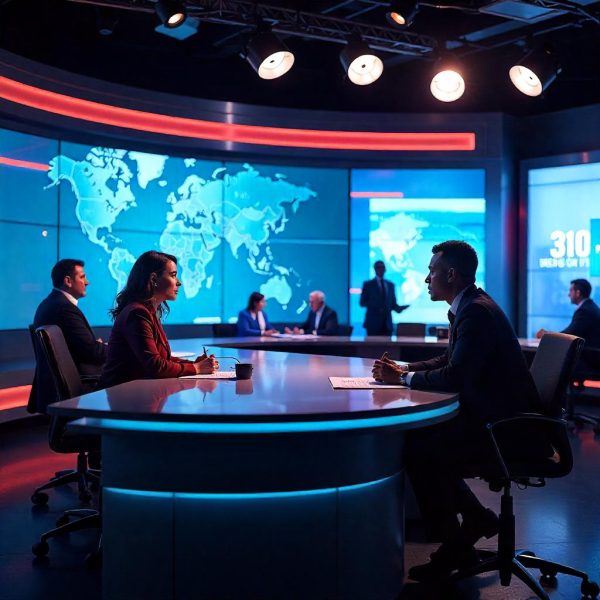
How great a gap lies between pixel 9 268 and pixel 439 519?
4745 mm

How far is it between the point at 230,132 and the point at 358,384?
18.6 feet

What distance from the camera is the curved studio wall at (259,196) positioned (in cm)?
701

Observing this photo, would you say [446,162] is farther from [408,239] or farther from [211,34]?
[211,34]

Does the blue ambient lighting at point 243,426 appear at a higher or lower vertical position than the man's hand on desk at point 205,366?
lower

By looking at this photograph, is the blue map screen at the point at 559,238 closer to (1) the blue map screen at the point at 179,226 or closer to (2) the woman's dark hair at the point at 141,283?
(1) the blue map screen at the point at 179,226

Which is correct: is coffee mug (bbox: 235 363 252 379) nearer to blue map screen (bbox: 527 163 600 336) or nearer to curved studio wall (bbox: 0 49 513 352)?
curved studio wall (bbox: 0 49 513 352)

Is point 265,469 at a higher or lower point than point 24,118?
lower

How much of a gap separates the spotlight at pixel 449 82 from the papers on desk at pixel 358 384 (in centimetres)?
374

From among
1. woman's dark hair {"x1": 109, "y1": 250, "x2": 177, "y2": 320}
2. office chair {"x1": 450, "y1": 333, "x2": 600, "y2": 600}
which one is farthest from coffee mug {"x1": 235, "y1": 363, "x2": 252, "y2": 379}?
office chair {"x1": 450, "y1": 333, "x2": 600, "y2": 600}

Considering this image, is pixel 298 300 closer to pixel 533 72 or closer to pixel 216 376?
pixel 533 72

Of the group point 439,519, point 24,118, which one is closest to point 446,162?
point 24,118

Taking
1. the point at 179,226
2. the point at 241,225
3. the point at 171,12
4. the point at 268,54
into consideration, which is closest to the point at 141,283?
the point at 171,12

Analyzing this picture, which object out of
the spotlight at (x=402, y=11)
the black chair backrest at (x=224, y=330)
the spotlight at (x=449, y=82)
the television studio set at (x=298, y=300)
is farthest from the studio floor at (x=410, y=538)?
the spotlight at (x=402, y=11)

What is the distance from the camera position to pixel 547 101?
28.0ft
